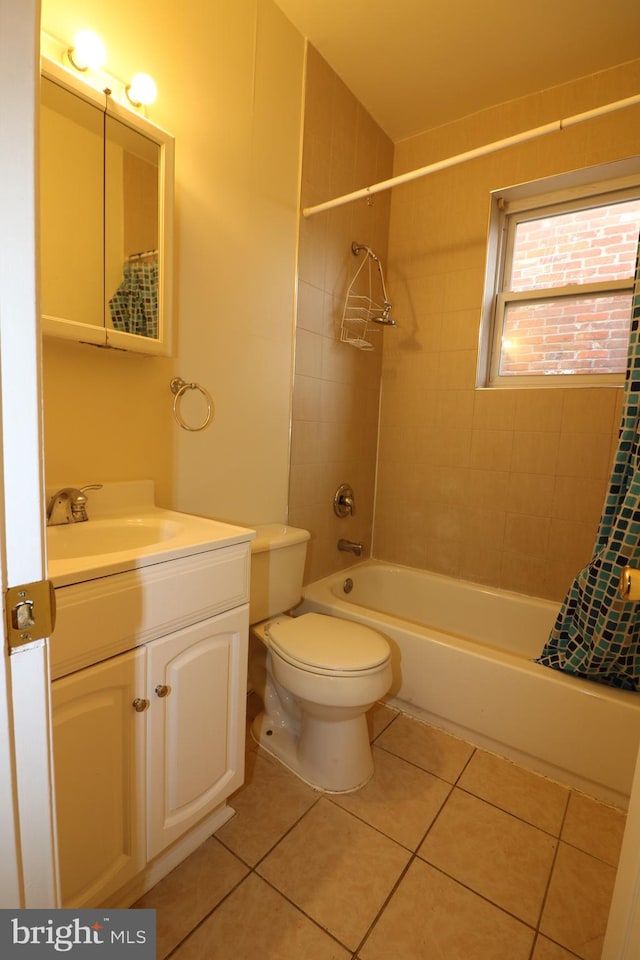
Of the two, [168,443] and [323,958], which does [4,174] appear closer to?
[168,443]

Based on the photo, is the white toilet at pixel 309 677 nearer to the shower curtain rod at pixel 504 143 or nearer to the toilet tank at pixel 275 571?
the toilet tank at pixel 275 571

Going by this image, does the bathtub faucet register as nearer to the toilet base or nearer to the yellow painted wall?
the yellow painted wall

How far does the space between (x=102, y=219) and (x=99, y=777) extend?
1.32m

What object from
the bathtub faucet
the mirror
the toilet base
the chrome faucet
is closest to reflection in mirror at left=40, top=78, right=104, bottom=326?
the mirror

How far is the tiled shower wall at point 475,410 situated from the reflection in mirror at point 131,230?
1481mm

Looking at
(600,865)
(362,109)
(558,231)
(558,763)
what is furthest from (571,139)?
(600,865)

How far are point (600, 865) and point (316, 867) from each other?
75cm

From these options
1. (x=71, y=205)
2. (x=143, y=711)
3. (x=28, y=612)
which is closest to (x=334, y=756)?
(x=143, y=711)

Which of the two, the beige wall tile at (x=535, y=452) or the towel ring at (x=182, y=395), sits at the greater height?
the towel ring at (x=182, y=395)

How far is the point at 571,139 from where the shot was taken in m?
1.90

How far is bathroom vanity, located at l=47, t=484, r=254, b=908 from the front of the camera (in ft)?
2.67

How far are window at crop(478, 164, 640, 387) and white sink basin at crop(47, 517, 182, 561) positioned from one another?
5.74 ft

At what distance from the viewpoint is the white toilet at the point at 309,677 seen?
4.29ft

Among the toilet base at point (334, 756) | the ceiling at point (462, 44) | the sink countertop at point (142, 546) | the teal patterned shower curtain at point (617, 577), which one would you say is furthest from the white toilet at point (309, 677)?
the ceiling at point (462, 44)
